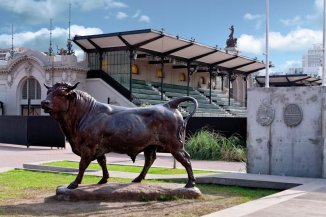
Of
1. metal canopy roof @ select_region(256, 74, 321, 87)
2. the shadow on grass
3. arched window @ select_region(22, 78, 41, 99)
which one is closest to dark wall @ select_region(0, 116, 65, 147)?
arched window @ select_region(22, 78, 41, 99)

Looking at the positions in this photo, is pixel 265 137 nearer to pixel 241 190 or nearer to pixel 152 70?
pixel 241 190

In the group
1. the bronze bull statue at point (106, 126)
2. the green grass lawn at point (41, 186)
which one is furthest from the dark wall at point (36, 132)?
the bronze bull statue at point (106, 126)

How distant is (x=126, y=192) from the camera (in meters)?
9.03

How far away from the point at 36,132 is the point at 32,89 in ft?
58.3

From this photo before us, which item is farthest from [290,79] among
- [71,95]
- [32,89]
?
[71,95]

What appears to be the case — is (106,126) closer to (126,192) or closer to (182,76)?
(126,192)

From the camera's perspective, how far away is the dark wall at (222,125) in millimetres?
24094

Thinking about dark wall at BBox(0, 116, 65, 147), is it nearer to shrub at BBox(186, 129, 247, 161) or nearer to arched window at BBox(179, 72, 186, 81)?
shrub at BBox(186, 129, 247, 161)

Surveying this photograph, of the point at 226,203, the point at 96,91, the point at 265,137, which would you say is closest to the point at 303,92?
the point at 265,137

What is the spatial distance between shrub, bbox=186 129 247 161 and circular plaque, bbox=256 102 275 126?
6.98m

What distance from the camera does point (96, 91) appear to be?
1667 inches

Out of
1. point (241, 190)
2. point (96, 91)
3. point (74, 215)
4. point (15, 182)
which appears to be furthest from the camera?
point (96, 91)

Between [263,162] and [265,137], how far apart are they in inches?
28.0

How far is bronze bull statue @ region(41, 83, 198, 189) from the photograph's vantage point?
888 centimetres
